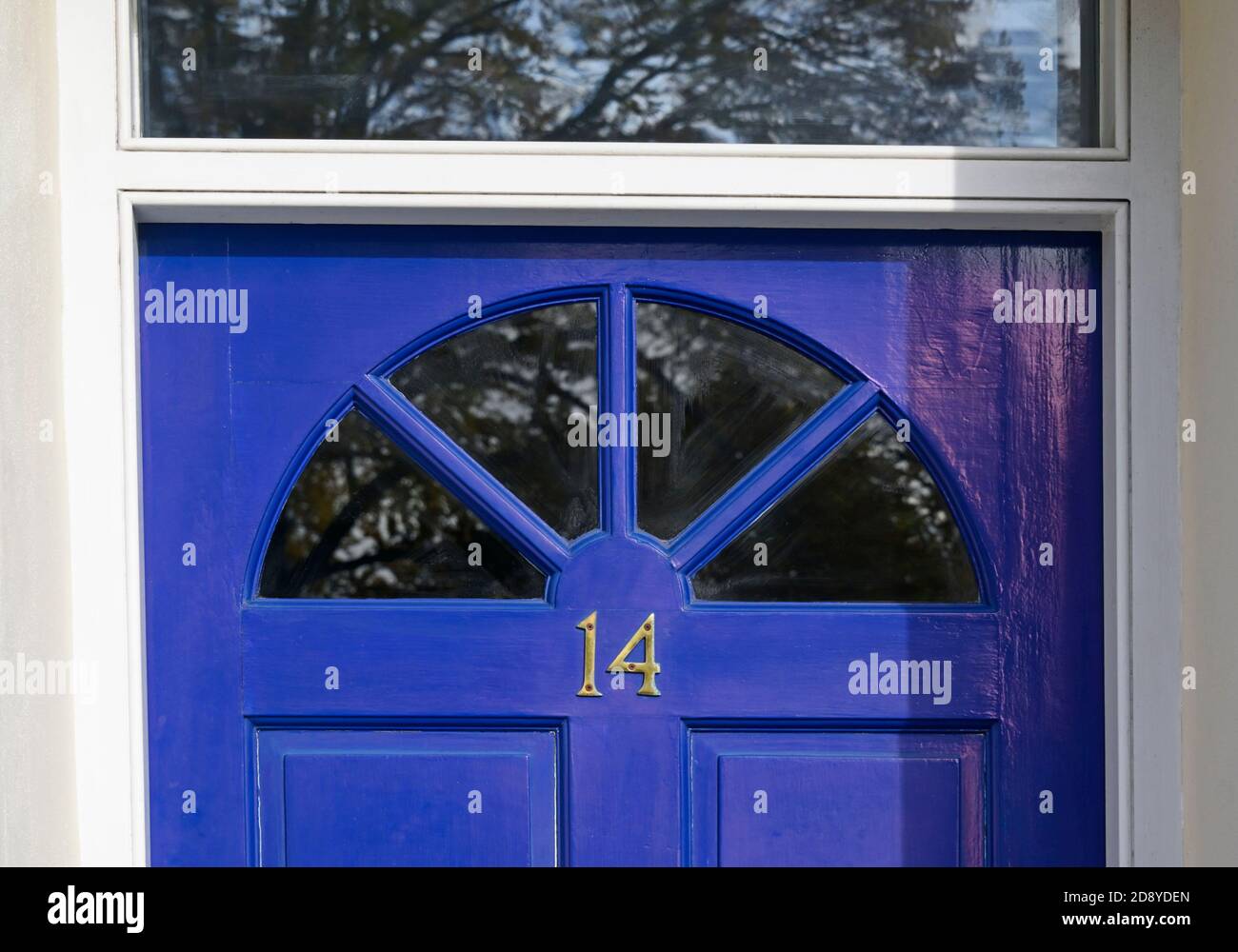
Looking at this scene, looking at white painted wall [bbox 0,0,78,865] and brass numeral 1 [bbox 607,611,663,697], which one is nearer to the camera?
white painted wall [bbox 0,0,78,865]

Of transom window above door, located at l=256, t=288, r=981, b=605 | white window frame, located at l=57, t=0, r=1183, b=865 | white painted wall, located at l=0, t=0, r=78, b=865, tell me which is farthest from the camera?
transom window above door, located at l=256, t=288, r=981, b=605

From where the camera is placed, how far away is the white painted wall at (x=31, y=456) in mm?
1410

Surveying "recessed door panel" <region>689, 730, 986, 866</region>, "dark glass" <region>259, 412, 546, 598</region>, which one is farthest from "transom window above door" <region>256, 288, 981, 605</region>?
"recessed door panel" <region>689, 730, 986, 866</region>

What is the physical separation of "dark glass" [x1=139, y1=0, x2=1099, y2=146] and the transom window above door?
280 mm

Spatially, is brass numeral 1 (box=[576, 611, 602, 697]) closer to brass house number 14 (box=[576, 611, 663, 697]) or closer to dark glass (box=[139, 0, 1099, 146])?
brass house number 14 (box=[576, 611, 663, 697])

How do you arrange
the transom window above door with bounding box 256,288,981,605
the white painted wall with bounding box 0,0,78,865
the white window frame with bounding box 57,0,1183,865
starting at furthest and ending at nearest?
1. the transom window above door with bounding box 256,288,981,605
2. the white window frame with bounding box 57,0,1183,865
3. the white painted wall with bounding box 0,0,78,865

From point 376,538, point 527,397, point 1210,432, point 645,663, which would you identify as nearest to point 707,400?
point 527,397

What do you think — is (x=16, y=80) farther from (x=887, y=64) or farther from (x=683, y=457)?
(x=887, y=64)

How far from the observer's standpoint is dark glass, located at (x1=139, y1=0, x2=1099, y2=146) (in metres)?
1.64

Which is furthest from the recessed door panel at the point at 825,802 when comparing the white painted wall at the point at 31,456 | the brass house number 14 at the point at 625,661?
the white painted wall at the point at 31,456

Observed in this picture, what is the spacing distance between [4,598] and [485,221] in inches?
31.6

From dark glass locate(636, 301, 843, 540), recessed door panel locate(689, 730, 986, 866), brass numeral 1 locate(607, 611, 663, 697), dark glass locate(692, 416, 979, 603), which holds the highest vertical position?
dark glass locate(636, 301, 843, 540)

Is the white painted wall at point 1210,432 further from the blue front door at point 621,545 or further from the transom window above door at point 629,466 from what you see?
the transom window above door at point 629,466

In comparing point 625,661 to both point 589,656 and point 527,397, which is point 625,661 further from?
point 527,397
